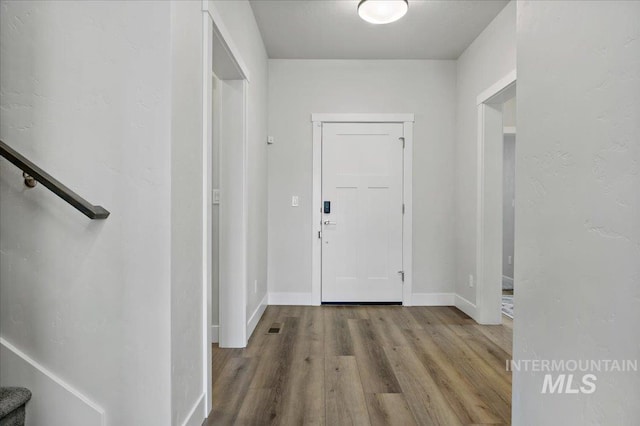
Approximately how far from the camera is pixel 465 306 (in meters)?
3.54

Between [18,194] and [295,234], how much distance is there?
268 cm

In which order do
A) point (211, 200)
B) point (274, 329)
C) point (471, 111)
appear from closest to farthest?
1. point (211, 200)
2. point (274, 329)
3. point (471, 111)

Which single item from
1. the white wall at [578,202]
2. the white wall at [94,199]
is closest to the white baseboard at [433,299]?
the white wall at [578,202]

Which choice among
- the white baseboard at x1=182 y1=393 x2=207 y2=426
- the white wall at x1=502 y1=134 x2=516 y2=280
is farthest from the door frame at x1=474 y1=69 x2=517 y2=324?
the white baseboard at x1=182 y1=393 x2=207 y2=426

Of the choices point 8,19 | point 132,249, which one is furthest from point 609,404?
point 8,19

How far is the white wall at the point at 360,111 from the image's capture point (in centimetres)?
383

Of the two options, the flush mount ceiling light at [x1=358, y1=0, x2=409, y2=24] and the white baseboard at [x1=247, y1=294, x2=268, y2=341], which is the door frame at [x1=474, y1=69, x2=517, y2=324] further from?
the white baseboard at [x1=247, y1=294, x2=268, y2=341]

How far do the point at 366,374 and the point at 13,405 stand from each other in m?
1.69

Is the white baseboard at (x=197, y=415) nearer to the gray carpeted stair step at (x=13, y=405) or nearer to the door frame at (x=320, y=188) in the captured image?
the gray carpeted stair step at (x=13, y=405)

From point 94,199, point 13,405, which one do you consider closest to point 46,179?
point 94,199

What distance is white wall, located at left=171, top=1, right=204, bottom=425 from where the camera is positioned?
1333mm

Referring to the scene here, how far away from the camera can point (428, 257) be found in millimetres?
3850

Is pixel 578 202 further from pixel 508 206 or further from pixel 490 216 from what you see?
pixel 508 206

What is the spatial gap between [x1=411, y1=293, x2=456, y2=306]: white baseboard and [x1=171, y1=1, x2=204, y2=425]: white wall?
8.79ft
